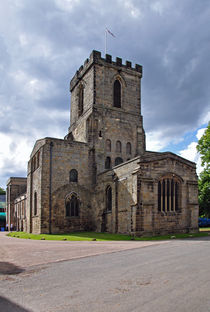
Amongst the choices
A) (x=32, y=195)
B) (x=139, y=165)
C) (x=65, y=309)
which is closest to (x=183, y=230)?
(x=139, y=165)

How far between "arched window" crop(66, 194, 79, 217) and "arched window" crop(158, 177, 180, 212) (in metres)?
10.4

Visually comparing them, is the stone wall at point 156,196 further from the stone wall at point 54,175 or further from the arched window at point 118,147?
the arched window at point 118,147

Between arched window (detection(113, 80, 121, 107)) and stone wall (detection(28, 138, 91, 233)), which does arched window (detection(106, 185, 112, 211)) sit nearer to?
stone wall (detection(28, 138, 91, 233))

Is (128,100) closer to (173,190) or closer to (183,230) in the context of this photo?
(173,190)

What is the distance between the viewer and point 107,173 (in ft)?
94.9

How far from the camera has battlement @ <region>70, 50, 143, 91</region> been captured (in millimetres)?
35000

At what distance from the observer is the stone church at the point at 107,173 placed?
77.8 feet

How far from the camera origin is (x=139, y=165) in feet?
76.2

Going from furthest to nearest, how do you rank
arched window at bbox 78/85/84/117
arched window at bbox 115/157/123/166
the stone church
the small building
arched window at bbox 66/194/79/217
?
the small building
arched window at bbox 78/85/84/117
arched window at bbox 115/157/123/166
arched window at bbox 66/194/79/217
the stone church

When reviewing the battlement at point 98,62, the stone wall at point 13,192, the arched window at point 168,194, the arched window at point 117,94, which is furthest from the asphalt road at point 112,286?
the stone wall at point 13,192

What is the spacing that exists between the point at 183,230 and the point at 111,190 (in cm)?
761

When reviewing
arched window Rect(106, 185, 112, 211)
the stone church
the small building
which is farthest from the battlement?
the small building

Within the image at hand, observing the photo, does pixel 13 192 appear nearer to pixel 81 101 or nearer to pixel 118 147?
pixel 81 101

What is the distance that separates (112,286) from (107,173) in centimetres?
2178
